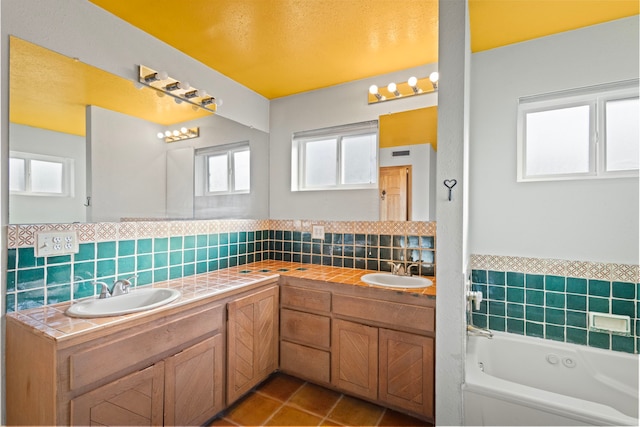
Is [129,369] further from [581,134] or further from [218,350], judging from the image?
[581,134]

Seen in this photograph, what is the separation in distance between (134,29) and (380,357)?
2652 millimetres

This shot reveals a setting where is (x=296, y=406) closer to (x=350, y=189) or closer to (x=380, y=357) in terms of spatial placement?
(x=380, y=357)

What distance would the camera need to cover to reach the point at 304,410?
1.94m

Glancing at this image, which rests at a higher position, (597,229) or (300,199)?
(300,199)

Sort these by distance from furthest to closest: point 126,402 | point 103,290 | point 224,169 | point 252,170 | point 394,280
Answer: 1. point 252,170
2. point 224,169
3. point 394,280
4. point 103,290
5. point 126,402

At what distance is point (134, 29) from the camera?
6.16ft

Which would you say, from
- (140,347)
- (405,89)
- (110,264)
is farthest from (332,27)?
(140,347)

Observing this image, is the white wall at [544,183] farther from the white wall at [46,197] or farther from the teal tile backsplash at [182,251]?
the white wall at [46,197]

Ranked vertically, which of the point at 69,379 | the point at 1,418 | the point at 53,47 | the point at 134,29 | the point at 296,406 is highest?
the point at 134,29

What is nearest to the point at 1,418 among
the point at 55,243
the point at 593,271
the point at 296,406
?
the point at 55,243

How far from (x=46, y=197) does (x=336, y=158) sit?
203 centimetres

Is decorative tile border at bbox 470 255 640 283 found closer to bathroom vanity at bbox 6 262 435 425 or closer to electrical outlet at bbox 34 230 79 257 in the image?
bathroom vanity at bbox 6 262 435 425

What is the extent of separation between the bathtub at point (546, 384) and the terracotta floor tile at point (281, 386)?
1176 millimetres

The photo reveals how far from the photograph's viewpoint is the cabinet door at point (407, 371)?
1763mm
